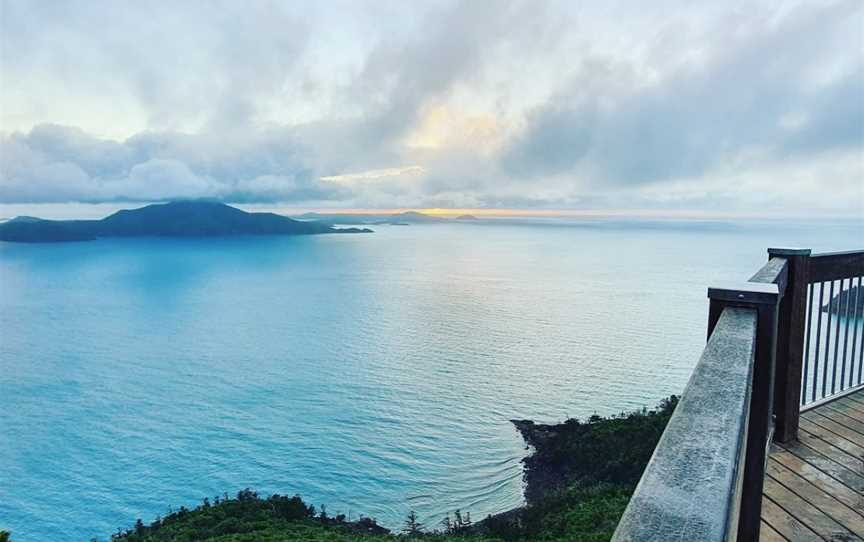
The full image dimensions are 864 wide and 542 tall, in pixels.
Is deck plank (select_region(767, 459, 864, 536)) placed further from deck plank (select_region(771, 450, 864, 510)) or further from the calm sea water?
the calm sea water

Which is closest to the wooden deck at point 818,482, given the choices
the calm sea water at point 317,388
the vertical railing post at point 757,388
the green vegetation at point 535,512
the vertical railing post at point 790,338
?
the vertical railing post at point 790,338

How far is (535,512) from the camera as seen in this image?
69.4 ft

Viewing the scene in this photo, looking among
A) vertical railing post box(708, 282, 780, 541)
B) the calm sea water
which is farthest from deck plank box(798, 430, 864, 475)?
the calm sea water

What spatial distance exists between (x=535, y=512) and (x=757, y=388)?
71.3 ft

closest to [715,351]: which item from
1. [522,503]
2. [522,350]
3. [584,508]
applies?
[584,508]

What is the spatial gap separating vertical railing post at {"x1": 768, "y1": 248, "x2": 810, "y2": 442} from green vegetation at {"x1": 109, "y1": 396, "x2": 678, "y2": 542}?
A: 1381 cm

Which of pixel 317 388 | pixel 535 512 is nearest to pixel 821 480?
pixel 535 512

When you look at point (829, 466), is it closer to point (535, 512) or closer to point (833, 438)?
point (833, 438)

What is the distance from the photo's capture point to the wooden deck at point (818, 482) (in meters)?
2.35

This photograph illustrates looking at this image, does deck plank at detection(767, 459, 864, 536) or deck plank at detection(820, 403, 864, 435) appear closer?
deck plank at detection(767, 459, 864, 536)

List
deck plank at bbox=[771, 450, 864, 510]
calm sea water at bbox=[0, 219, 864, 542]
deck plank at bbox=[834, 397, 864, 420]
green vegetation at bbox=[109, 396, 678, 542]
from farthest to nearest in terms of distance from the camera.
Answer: calm sea water at bbox=[0, 219, 864, 542] → green vegetation at bbox=[109, 396, 678, 542] → deck plank at bbox=[834, 397, 864, 420] → deck plank at bbox=[771, 450, 864, 510]

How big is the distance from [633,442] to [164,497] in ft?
79.0

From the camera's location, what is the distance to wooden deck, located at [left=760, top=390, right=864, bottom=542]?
92.7 inches

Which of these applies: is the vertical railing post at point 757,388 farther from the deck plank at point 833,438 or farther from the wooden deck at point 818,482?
the deck plank at point 833,438
